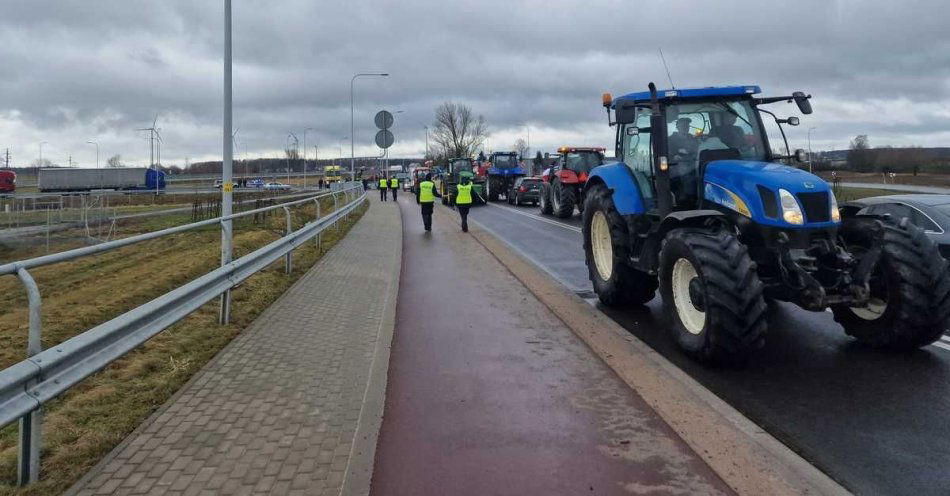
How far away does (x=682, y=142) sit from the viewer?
22.7 ft

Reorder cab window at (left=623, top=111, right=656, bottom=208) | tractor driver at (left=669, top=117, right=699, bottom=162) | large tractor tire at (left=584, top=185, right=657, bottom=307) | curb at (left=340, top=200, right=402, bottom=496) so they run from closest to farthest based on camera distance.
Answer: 1. curb at (left=340, top=200, right=402, bottom=496)
2. tractor driver at (left=669, top=117, right=699, bottom=162)
3. cab window at (left=623, top=111, right=656, bottom=208)
4. large tractor tire at (left=584, top=185, right=657, bottom=307)

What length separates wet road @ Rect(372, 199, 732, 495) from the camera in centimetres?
365

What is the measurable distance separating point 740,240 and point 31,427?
550 centimetres

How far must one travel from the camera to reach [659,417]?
4516mm

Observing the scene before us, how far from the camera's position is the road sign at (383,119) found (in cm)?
2189

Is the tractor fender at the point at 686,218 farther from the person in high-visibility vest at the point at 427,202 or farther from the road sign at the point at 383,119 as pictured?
the road sign at the point at 383,119

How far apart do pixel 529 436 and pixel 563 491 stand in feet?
2.39

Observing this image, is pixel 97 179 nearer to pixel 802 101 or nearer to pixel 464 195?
pixel 464 195

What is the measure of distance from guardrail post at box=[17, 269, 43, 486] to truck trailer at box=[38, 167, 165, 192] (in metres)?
66.5

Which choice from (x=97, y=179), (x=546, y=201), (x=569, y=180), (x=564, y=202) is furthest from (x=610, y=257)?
(x=97, y=179)

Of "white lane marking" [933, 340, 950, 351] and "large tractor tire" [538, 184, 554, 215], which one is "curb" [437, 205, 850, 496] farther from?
"large tractor tire" [538, 184, 554, 215]

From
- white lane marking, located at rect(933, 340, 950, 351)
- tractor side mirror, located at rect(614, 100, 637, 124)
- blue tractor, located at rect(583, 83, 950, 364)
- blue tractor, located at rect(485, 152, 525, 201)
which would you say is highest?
blue tractor, located at rect(485, 152, 525, 201)

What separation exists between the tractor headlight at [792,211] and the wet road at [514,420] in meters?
1.97

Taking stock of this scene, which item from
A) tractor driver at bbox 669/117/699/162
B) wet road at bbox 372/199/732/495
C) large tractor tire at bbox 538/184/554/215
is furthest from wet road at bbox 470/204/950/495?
large tractor tire at bbox 538/184/554/215
